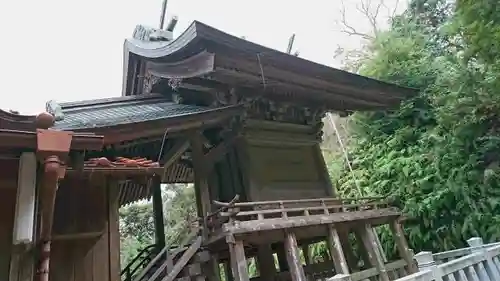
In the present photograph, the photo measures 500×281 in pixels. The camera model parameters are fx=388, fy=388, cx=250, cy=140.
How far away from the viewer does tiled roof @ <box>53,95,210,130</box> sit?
6.20 meters

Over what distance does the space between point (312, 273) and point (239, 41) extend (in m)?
5.65

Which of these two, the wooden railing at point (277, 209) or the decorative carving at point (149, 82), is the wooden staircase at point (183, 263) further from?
the decorative carving at point (149, 82)

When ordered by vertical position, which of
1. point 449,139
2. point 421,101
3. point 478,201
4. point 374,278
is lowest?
point 374,278

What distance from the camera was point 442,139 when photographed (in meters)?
11.0

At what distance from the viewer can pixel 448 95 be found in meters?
10.1

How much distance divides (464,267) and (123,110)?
6.12m

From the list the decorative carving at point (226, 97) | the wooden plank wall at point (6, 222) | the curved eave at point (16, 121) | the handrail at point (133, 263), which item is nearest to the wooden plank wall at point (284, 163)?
the decorative carving at point (226, 97)

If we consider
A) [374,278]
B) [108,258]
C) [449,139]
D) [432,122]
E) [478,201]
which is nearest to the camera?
[108,258]

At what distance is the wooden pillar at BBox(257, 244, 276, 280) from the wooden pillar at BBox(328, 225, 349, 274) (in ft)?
4.49

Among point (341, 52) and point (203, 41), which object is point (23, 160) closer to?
point (203, 41)

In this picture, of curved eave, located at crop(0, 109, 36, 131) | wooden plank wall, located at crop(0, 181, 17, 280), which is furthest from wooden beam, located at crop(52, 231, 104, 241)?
curved eave, located at crop(0, 109, 36, 131)

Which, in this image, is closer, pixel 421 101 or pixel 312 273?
pixel 312 273

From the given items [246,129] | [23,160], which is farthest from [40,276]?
[246,129]

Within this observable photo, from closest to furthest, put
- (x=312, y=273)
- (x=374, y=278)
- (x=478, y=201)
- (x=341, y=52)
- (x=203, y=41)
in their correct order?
(x=203, y=41), (x=374, y=278), (x=312, y=273), (x=478, y=201), (x=341, y=52)
